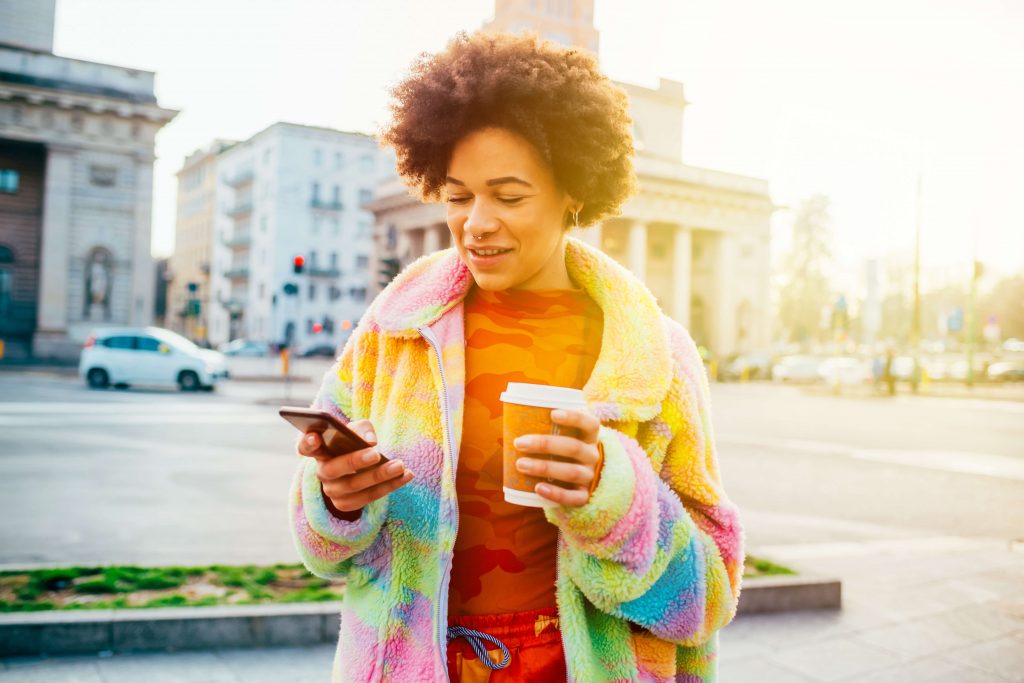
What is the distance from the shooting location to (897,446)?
583 inches

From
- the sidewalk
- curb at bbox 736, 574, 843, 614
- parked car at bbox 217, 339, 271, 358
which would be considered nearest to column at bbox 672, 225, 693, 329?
parked car at bbox 217, 339, 271, 358

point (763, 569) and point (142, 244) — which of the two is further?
point (142, 244)

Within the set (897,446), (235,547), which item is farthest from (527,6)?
(897,446)

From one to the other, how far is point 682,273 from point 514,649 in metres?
51.3

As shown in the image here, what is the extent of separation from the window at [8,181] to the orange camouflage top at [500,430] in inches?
1666

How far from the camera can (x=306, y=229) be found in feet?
237

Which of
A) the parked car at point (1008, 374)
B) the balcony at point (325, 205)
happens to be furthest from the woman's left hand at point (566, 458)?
the balcony at point (325, 205)

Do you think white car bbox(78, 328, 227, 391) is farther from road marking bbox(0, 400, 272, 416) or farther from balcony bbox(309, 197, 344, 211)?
balcony bbox(309, 197, 344, 211)

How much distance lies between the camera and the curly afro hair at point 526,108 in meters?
1.75

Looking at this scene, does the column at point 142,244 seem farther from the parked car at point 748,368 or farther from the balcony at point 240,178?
the balcony at point 240,178

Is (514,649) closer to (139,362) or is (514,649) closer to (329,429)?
(329,429)

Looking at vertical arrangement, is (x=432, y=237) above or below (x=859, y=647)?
above

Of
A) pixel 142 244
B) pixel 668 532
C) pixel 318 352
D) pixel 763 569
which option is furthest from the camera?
pixel 318 352

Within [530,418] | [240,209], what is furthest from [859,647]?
[240,209]
